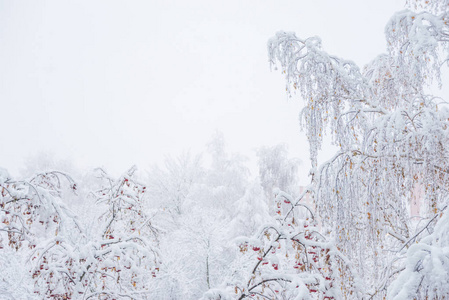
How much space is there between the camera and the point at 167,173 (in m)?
17.4

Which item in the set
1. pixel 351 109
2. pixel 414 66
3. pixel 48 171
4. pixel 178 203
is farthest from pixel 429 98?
pixel 178 203

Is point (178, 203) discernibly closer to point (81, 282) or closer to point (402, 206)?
point (81, 282)

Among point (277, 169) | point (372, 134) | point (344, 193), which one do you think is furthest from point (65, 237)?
point (277, 169)

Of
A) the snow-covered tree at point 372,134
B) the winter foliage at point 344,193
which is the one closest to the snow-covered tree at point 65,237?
the winter foliage at point 344,193

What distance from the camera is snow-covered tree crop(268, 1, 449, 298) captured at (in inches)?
113

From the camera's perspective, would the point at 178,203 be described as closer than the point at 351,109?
No

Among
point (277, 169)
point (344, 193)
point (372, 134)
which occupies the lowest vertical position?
point (344, 193)

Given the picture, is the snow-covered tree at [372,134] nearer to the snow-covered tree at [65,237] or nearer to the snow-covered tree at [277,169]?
the snow-covered tree at [65,237]

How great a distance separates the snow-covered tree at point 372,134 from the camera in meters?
2.88

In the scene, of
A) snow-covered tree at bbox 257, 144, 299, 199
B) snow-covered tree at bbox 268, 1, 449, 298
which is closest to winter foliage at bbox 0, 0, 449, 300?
snow-covered tree at bbox 268, 1, 449, 298

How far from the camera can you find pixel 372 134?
3.14 meters

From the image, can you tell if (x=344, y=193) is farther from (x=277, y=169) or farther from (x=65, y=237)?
(x=277, y=169)

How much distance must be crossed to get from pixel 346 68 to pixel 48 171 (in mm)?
3595

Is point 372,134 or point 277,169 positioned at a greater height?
point 372,134
